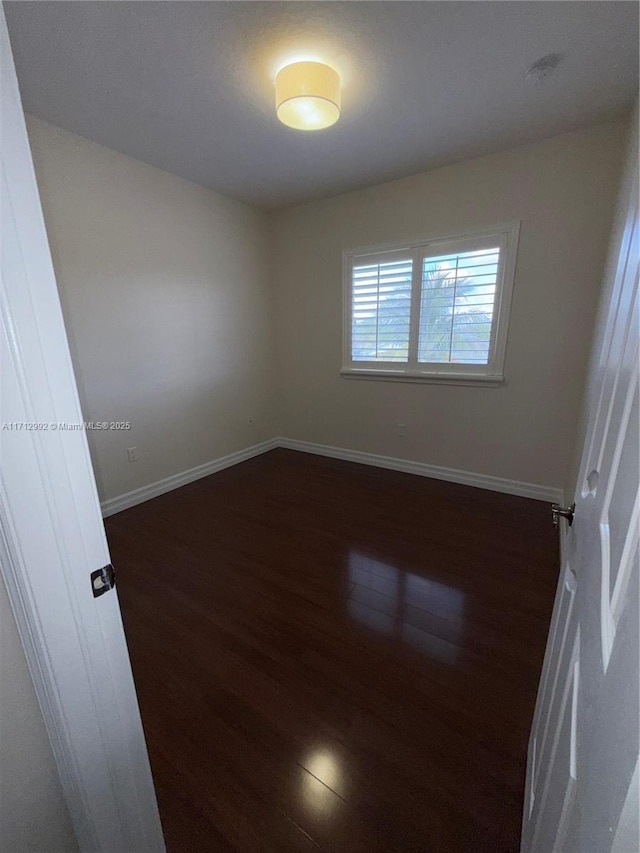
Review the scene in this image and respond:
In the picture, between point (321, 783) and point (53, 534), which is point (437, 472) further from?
point (53, 534)

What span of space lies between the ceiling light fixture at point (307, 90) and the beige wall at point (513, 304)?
1.51 m

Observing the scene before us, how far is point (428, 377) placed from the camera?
3.23m

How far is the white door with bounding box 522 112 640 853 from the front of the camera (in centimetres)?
33

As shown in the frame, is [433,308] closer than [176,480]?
Yes

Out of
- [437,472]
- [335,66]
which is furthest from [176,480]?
[335,66]

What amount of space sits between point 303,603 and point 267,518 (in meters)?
0.96

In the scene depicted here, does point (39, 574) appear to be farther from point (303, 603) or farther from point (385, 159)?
point (385, 159)

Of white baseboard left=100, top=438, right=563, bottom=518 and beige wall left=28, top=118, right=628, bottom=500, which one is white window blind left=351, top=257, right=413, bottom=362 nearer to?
beige wall left=28, top=118, right=628, bottom=500

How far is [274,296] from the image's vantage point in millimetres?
4059

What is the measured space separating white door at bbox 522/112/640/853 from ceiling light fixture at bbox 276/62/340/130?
6.03 feet

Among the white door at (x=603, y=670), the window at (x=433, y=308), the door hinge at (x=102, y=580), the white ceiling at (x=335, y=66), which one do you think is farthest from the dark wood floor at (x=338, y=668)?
the white ceiling at (x=335, y=66)

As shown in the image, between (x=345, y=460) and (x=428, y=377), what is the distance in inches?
51.3

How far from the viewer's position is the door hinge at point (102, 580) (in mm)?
674

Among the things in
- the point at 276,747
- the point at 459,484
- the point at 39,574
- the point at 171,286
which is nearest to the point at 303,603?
the point at 276,747
